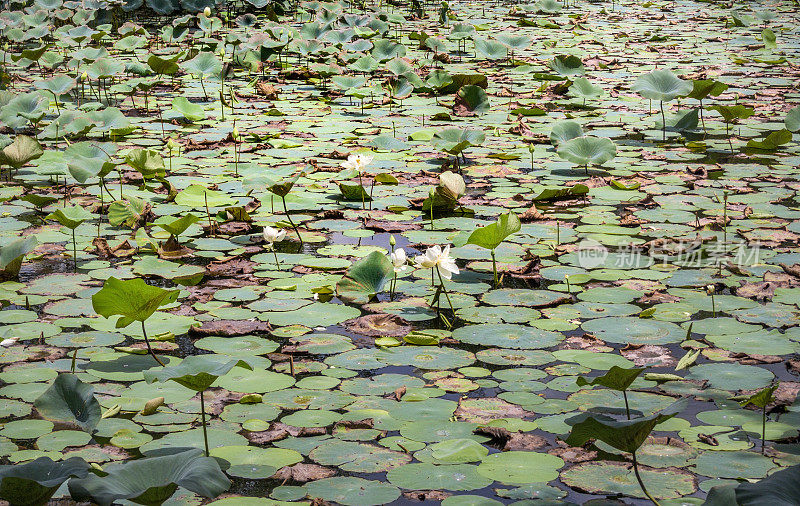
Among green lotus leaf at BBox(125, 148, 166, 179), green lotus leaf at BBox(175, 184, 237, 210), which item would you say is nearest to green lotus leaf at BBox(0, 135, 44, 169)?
green lotus leaf at BBox(125, 148, 166, 179)

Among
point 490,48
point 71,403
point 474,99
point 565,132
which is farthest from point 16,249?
point 490,48

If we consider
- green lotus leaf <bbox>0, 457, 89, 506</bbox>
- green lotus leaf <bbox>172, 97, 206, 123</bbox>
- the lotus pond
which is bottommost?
the lotus pond

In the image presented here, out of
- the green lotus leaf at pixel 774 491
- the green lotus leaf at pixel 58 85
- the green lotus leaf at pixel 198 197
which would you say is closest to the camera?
the green lotus leaf at pixel 774 491

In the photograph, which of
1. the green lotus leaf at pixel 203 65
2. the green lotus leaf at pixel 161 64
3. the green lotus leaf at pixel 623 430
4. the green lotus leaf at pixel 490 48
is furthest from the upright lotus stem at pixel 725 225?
the green lotus leaf at pixel 161 64

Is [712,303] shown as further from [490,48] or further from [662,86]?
[490,48]

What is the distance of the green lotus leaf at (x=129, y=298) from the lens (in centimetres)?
229

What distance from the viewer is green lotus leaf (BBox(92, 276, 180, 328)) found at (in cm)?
229

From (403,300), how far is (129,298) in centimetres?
101

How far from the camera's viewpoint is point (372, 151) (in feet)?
16.5

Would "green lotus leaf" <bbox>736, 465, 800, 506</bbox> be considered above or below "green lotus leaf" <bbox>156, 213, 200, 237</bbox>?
above

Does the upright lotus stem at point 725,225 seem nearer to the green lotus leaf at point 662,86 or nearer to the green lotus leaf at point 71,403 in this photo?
the green lotus leaf at point 662,86

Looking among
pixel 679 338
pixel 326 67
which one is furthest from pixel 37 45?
pixel 679 338

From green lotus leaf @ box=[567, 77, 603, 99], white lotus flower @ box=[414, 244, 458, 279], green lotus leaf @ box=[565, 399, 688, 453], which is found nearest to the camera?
green lotus leaf @ box=[565, 399, 688, 453]

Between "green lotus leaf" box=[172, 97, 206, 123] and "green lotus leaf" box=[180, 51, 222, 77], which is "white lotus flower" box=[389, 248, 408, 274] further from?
"green lotus leaf" box=[180, 51, 222, 77]
